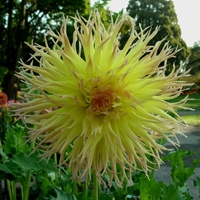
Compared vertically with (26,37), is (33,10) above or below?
above

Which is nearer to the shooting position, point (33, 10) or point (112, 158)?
point (112, 158)

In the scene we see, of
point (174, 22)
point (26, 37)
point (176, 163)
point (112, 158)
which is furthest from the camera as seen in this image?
point (174, 22)

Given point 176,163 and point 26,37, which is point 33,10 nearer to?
point 26,37

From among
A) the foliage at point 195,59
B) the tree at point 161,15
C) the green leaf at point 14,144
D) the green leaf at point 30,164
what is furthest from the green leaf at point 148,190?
the foliage at point 195,59

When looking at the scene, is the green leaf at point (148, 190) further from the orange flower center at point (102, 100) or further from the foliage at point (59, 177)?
the orange flower center at point (102, 100)

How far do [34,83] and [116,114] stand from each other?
0.25 meters

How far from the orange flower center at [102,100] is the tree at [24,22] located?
16515mm

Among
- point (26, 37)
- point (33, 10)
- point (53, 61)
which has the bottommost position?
point (53, 61)

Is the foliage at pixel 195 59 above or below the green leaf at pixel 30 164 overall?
above

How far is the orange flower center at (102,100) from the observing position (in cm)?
93

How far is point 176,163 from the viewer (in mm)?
1897

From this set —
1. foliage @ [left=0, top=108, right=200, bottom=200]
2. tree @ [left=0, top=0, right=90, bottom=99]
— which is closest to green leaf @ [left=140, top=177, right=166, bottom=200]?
foliage @ [left=0, top=108, right=200, bottom=200]

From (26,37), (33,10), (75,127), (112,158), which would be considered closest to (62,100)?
(75,127)

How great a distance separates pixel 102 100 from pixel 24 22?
60.8ft
